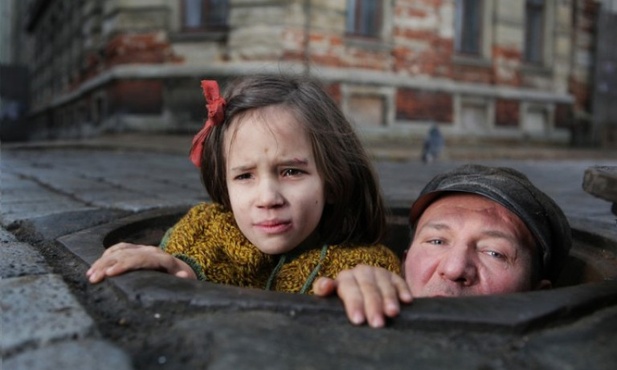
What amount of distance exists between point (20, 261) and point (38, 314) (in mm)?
510

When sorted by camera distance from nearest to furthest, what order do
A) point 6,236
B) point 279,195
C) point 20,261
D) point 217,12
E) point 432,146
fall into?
point 20,261 → point 279,195 → point 6,236 → point 432,146 → point 217,12

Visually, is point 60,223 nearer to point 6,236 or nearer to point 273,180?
point 6,236

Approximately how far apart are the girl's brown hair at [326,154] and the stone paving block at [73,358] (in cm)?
96

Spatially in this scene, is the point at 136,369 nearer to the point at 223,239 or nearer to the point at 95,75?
the point at 223,239

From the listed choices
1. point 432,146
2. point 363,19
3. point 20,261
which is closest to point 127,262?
point 20,261

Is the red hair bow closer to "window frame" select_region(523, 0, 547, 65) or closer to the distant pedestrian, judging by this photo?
the distant pedestrian

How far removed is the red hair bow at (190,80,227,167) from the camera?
183 cm

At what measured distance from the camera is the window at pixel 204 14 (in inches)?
357

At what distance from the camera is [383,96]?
9.25m

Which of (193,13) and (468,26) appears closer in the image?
(193,13)

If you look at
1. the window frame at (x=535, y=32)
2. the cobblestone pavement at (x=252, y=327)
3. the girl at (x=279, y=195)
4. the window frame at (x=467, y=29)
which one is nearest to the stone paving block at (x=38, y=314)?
the cobblestone pavement at (x=252, y=327)

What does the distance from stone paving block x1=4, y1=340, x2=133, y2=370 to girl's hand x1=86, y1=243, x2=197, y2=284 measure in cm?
35

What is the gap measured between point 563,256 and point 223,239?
105 centimetres

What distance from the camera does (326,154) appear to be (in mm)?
1807
